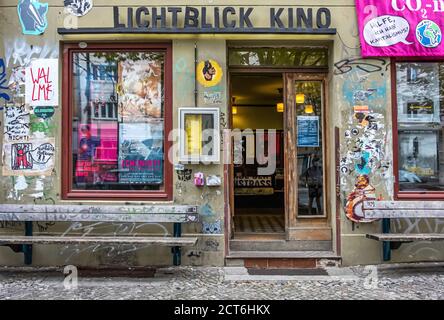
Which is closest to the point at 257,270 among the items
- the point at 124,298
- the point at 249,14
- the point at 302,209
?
the point at 302,209

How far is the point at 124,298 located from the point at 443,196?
492 cm

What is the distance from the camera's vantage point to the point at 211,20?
24.6 ft

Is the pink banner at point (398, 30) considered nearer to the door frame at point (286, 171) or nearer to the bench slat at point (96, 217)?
the door frame at point (286, 171)

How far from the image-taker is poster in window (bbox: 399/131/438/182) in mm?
7771

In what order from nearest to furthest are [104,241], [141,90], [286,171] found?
[104,241] < [141,90] < [286,171]

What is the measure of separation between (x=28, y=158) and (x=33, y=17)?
210 cm

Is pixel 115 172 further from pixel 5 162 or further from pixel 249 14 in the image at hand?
pixel 249 14

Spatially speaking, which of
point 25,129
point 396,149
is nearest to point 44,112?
point 25,129

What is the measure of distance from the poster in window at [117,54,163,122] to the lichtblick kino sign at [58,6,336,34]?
57cm

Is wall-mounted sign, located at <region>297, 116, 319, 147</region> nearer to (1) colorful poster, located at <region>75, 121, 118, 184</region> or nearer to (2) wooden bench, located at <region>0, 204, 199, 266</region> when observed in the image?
(2) wooden bench, located at <region>0, 204, 199, 266</region>

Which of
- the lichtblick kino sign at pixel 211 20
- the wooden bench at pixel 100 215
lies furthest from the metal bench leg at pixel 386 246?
the lichtblick kino sign at pixel 211 20

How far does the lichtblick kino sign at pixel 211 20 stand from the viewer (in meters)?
7.40

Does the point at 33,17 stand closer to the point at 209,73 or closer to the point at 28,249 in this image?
the point at 209,73

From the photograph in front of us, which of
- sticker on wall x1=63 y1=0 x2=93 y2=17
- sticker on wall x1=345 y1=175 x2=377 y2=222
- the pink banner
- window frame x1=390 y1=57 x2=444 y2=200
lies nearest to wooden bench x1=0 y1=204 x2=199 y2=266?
sticker on wall x1=345 y1=175 x2=377 y2=222
